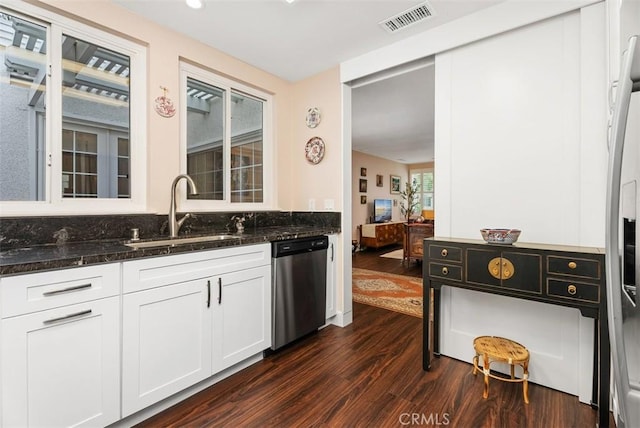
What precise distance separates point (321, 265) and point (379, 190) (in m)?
6.25

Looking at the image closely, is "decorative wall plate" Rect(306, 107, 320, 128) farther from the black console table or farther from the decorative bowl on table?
the decorative bowl on table

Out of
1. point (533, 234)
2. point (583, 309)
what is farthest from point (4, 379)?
point (533, 234)

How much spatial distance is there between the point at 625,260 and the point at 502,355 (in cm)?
130

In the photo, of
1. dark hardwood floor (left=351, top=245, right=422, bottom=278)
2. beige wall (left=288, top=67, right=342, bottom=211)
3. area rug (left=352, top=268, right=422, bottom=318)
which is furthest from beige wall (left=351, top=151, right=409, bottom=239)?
beige wall (left=288, top=67, right=342, bottom=211)

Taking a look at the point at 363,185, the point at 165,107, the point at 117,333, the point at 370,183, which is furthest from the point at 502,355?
the point at 370,183

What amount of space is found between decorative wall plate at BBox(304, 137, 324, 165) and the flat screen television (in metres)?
5.21

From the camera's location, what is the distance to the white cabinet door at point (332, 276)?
2.75m

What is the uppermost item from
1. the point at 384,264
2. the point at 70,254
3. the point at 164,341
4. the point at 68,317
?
the point at 70,254

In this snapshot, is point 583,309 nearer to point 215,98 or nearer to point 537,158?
point 537,158

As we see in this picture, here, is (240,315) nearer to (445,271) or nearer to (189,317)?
(189,317)

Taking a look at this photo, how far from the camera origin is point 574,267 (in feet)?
5.13

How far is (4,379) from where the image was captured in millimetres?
1145

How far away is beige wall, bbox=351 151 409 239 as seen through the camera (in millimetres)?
7426

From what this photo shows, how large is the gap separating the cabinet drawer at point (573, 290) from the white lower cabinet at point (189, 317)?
178 cm
